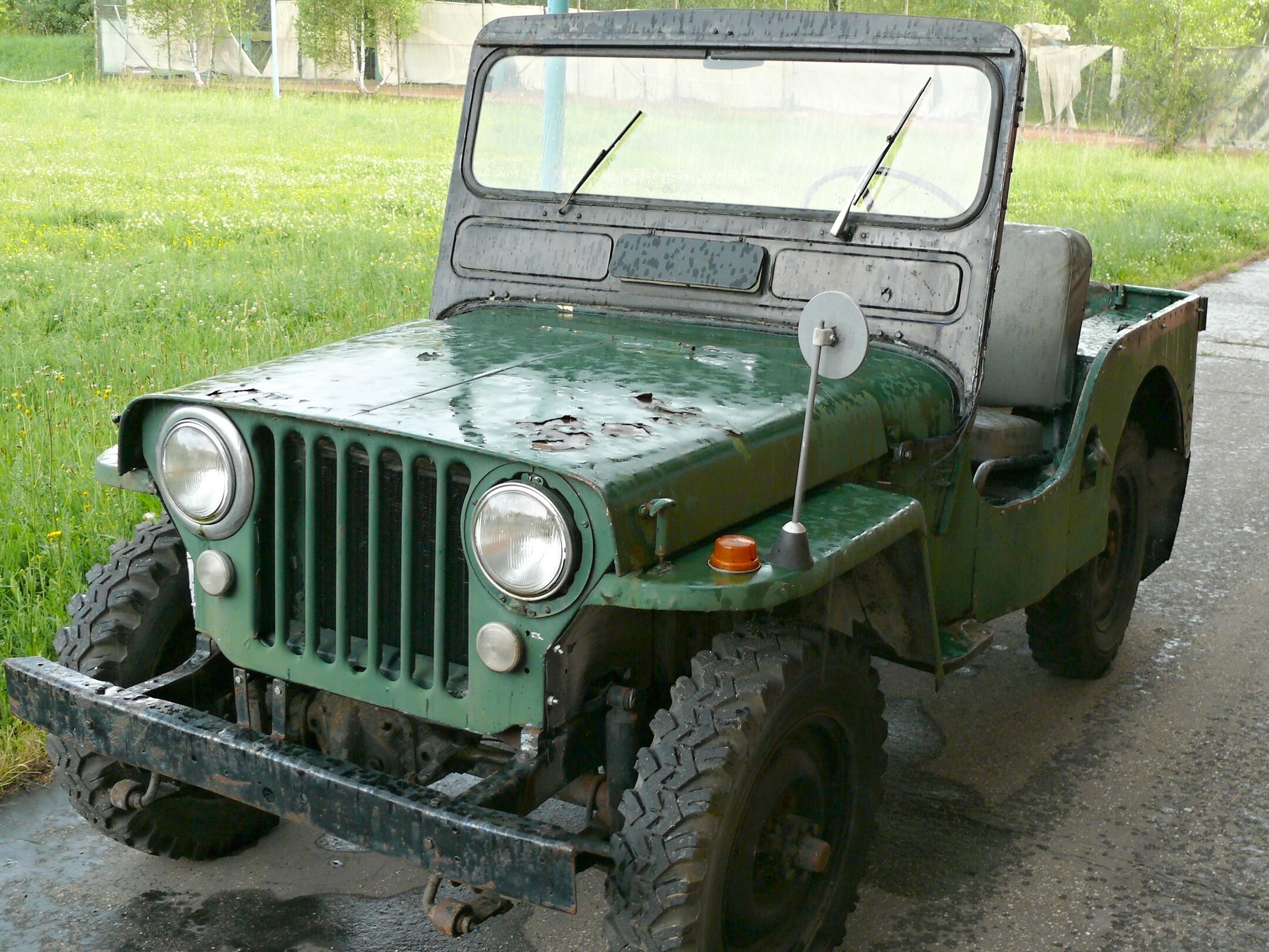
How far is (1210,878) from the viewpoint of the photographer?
3.26m

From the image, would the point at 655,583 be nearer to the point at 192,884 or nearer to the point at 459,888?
the point at 459,888

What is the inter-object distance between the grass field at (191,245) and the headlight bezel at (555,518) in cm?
190

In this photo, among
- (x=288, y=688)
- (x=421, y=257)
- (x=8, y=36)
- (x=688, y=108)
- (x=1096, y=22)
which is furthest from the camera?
(x=8, y=36)

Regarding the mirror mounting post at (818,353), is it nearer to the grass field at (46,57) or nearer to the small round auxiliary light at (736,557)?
the small round auxiliary light at (736,557)

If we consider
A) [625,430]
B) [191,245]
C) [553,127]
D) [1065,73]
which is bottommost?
[191,245]

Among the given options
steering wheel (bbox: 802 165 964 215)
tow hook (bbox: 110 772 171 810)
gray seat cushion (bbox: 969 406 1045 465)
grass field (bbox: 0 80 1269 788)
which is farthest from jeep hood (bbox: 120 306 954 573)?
grass field (bbox: 0 80 1269 788)

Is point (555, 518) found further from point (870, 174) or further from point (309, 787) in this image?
point (870, 174)

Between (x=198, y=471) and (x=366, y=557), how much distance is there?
39 centimetres

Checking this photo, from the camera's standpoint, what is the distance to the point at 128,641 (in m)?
2.95

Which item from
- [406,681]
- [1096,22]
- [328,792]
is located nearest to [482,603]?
[406,681]

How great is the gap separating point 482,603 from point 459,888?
629 millimetres

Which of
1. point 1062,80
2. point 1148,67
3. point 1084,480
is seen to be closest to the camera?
point 1084,480

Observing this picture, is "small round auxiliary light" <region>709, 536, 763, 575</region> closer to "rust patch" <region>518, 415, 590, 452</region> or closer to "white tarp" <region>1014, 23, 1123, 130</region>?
"rust patch" <region>518, 415, 590, 452</region>

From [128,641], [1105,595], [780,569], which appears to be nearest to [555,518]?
[780,569]
